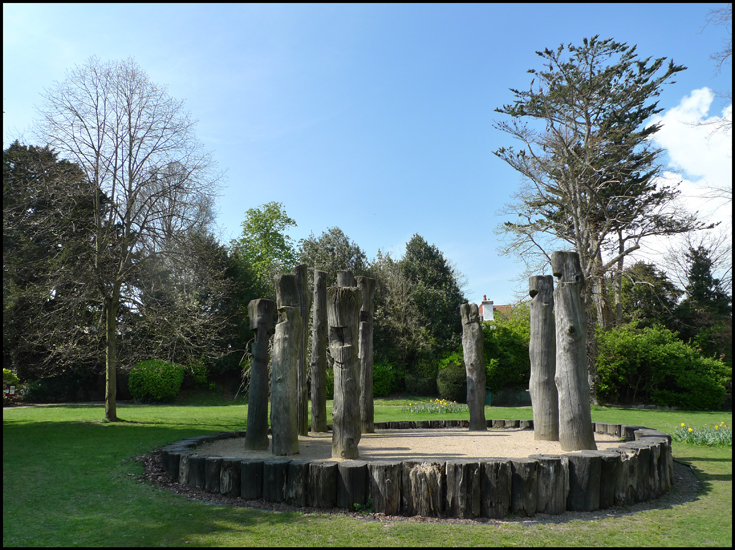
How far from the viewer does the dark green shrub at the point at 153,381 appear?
21422 millimetres

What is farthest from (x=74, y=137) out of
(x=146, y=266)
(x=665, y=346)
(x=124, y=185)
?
(x=665, y=346)

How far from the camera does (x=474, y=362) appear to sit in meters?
10.2

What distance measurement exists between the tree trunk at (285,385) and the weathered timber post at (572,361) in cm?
365

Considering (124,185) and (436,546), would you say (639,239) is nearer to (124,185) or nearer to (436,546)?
(124,185)

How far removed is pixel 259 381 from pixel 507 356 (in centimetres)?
1706

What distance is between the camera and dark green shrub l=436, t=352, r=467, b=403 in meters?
21.4

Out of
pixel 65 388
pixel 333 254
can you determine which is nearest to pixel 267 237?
pixel 333 254

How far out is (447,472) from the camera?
535 cm

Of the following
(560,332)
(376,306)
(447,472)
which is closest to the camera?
(447,472)

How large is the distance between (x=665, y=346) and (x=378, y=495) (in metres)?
19.2

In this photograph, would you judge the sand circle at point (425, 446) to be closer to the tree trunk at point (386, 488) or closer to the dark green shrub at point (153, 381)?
the tree trunk at point (386, 488)

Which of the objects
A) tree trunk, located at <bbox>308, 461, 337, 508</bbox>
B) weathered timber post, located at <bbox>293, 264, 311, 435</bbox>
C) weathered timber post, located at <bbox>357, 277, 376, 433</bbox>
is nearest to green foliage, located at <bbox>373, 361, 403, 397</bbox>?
weathered timber post, located at <bbox>357, 277, 376, 433</bbox>

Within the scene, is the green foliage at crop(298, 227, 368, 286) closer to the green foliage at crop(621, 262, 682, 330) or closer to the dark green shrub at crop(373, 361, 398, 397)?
the dark green shrub at crop(373, 361, 398, 397)

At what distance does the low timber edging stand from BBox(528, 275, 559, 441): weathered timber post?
2229 mm
